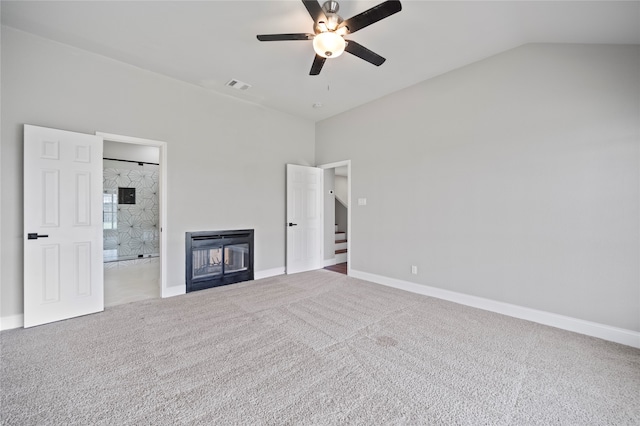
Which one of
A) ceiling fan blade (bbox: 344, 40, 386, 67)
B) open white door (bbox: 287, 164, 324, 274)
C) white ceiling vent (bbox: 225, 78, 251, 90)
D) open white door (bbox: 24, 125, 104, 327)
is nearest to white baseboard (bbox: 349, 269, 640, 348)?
open white door (bbox: 287, 164, 324, 274)

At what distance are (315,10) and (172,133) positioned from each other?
2.82m

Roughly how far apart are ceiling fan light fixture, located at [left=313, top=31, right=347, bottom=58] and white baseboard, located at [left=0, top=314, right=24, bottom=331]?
13.5 ft

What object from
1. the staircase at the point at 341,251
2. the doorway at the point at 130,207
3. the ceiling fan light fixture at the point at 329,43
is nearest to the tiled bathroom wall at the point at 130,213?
the doorway at the point at 130,207

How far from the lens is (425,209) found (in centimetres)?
396

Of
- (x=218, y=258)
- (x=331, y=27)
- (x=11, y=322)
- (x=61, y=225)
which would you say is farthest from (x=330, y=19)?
(x=11, y=322)

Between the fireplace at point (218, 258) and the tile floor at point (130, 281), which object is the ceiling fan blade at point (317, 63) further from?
the tile floor at point (130, 281)

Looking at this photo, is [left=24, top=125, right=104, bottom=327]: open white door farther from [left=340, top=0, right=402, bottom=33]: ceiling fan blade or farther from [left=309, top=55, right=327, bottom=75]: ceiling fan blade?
[left=340, top=0, right=402, bottom=33]: ceiling fan blade

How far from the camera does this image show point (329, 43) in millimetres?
2330

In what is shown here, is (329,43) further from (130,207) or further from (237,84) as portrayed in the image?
(130,207)

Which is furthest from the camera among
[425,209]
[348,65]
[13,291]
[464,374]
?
[425,209]

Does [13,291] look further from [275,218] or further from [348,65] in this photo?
[348,65]

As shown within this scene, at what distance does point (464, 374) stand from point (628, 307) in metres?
1.90

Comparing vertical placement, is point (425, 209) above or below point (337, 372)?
above

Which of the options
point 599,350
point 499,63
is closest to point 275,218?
point 499,63
